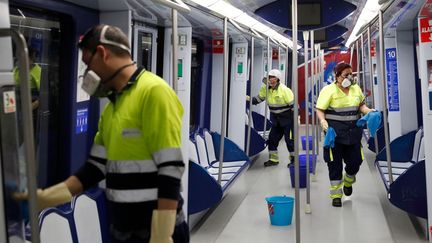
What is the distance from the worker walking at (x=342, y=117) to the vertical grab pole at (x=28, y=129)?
4.15m

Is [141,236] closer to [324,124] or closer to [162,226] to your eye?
[162,226]

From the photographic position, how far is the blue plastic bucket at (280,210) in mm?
4938

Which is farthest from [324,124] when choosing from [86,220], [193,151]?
[86,220]

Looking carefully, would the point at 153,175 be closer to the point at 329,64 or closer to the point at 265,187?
the point at 265,187

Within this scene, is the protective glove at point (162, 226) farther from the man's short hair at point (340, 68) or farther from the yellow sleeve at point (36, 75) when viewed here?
the man's short hair at point (340, 68)

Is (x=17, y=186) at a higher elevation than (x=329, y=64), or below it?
below

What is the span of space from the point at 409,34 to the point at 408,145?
1565mm

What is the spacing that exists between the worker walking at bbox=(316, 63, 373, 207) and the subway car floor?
1.53 feet

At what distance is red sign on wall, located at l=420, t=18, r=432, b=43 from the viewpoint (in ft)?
13.2

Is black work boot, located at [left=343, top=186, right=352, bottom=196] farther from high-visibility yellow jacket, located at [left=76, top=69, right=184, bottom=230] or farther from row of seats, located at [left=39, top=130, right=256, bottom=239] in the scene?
high-visibility yellow jacket, located at [left=76, top=69, right=184, bottom=230]

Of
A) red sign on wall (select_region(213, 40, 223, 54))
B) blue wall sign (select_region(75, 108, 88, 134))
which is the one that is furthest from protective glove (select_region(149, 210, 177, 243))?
red sign on wall (select_region(213, 40, 223, 54))

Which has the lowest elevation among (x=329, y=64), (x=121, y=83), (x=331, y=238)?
(x=331, y=238)

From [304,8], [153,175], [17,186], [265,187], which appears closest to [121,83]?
[153,175]

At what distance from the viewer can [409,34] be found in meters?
6.90
